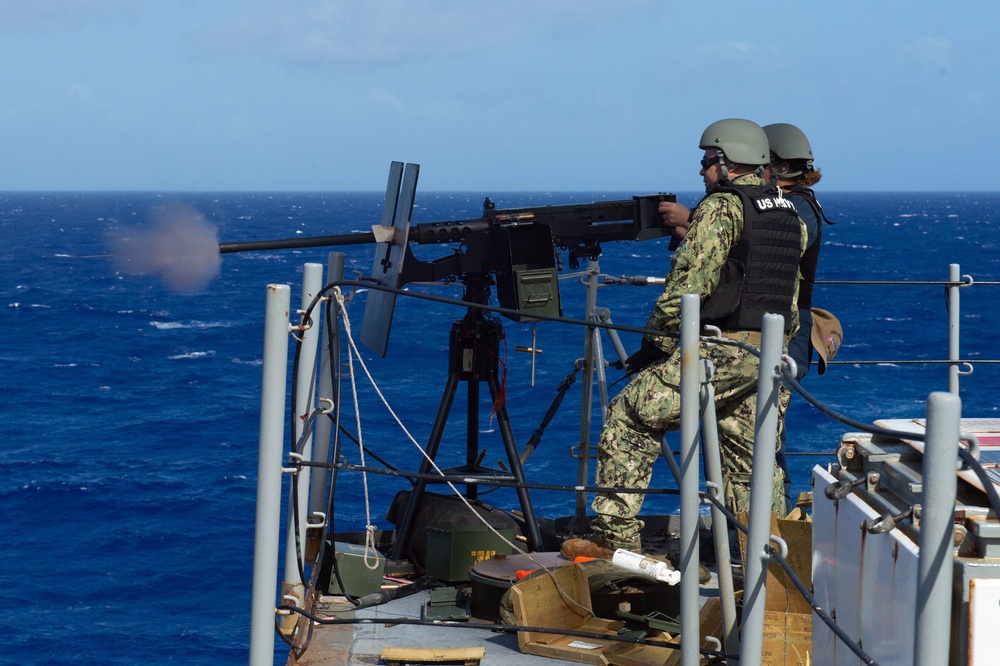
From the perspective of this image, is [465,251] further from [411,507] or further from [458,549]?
[458,549]

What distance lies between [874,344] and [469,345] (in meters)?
35.9

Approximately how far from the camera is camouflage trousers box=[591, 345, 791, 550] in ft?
18.0

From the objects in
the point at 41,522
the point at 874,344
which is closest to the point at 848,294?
the point at 874,344

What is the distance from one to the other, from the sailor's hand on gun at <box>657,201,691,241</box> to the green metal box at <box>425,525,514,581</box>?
6.71 feet

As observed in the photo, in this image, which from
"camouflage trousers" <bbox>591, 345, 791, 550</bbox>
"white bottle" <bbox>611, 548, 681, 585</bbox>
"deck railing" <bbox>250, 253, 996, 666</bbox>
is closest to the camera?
"deck railing" <bbox>250, 253, 996, 666</bbox>

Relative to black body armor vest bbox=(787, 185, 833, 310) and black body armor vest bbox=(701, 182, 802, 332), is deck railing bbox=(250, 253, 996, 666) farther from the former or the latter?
black body armor vest bbox=(787, 185, 833, 310)

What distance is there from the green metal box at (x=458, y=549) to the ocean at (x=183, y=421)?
1210 mm

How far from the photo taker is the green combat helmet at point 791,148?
21.0 ft

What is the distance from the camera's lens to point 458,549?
226 inches

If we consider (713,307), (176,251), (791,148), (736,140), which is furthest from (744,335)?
(176,251)

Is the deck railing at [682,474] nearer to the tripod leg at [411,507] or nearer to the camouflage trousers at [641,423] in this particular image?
the camouflage trousers at [641,423]

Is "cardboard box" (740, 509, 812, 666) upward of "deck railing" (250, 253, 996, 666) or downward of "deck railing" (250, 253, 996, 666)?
downward

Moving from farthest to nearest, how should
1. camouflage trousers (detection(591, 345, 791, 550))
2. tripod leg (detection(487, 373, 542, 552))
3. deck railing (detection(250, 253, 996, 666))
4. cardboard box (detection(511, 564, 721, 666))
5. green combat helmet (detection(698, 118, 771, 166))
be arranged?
tripod leg (detection(487, 373, 542, 552))
green combat helmet (detection(698, 118, 771, 166))
camouflage trousers (detection(591, 345, 791, 550))
cardboard box (detection(511, 564, 721, 666))
deck railing (detection(250, 253, 996, 666))

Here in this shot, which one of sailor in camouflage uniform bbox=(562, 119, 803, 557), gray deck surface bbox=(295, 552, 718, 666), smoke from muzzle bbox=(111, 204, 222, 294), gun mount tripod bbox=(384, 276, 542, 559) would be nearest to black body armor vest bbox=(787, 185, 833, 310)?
sailor in camouflage uniform bbox=(562, 119, 803, 557)
